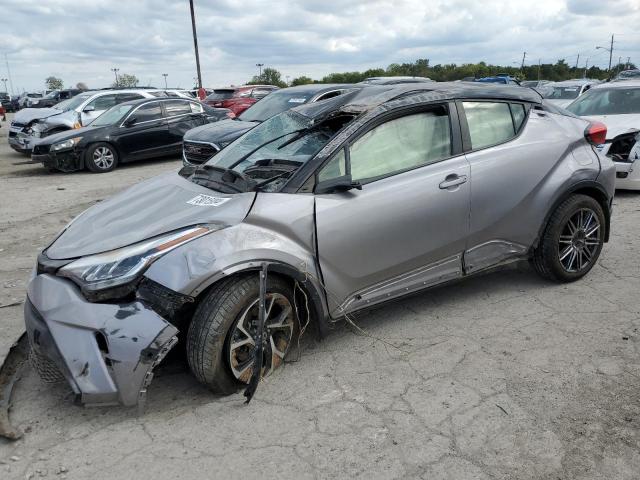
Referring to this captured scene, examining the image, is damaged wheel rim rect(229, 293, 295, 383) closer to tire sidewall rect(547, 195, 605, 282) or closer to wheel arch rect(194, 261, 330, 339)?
wheel arch rect(194, 261, 330, 339)

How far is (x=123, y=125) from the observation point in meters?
11.7

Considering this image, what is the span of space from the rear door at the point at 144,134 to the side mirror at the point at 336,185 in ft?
31.2

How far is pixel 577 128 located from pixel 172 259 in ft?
11.2

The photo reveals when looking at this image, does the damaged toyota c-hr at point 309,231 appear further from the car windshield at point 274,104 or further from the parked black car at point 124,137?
the parked black car at point 124,137

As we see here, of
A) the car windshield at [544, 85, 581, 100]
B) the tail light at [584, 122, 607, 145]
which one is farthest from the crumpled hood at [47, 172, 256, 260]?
the car windshield at [544, 85, 581, 100]

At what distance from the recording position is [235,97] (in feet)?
57.4

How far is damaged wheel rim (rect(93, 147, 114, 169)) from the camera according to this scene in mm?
11352

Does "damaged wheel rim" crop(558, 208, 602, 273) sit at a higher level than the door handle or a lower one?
lower

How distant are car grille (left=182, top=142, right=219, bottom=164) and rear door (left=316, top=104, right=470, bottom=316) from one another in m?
4.62

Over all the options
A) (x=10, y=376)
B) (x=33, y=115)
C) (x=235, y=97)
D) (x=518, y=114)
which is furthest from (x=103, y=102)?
(x=518, y=114)

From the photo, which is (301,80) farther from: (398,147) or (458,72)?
(398,147)

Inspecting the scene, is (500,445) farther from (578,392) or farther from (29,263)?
(29,263)

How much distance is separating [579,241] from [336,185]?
2.35 metres

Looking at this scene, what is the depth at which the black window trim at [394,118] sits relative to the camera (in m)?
3.30
